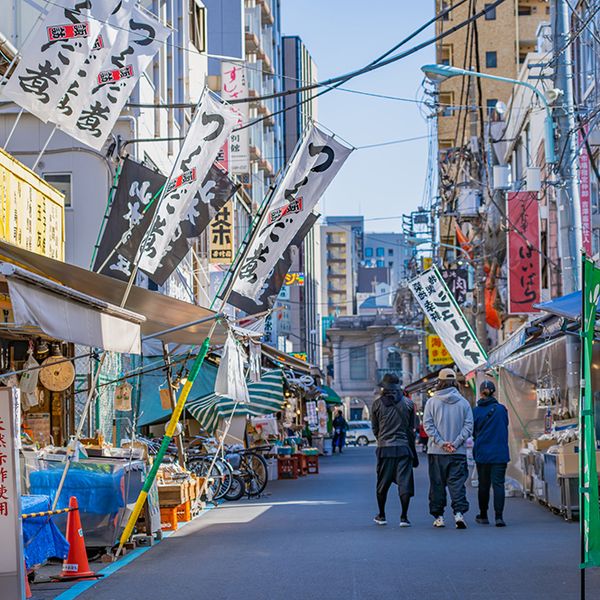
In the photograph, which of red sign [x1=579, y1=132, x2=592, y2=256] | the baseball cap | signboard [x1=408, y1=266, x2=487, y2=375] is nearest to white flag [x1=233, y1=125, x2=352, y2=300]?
the baseball cap

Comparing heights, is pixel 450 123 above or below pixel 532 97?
above

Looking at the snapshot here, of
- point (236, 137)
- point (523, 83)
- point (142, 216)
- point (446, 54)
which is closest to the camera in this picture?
point (142, 216)

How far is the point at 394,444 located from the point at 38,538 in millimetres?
6366

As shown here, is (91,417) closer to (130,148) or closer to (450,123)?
(130,148)

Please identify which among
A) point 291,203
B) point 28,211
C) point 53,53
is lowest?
point 291,203

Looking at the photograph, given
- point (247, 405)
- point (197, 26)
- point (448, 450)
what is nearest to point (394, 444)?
point (448, 450)

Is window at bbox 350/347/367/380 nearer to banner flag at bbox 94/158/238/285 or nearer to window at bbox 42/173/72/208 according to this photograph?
window at bbox 42/173/72/208

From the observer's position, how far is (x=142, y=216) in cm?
1712

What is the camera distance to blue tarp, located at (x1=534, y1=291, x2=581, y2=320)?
13.6m

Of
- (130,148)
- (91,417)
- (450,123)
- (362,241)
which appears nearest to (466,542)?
(91,417)

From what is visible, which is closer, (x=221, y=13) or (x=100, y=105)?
(x=100, y=105)

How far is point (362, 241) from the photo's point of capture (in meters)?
174

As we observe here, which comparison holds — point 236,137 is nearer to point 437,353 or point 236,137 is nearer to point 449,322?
point 437,353

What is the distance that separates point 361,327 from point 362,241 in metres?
60.0
